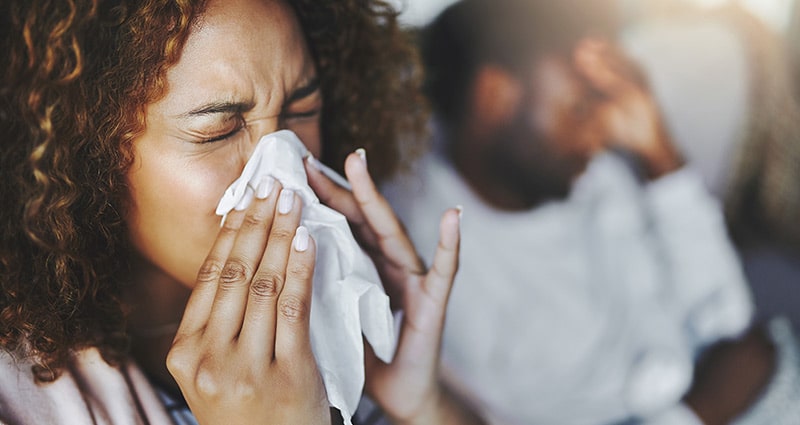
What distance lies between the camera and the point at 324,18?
36.9 inches

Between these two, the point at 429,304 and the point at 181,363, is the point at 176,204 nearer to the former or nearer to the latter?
the point at 181,363

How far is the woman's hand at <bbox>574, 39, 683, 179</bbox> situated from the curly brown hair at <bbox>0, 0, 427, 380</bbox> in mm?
1007

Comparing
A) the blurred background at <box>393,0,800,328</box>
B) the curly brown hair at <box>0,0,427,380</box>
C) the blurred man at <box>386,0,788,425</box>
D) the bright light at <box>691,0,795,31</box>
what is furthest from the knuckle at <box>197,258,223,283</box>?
the bright light at <box>691,0,795,31</box>

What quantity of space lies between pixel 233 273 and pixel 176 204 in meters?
0.12

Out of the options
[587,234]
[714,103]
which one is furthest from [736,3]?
[587,234]

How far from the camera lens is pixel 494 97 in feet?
4.78

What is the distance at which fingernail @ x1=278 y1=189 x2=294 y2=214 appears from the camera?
0.68 m

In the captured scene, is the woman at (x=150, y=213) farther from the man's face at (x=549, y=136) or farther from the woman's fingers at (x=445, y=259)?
the man's face at (x=549, y=136)

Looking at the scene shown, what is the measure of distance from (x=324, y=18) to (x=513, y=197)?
2.23 ft

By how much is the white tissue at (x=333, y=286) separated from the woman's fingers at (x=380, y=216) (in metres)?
0.07

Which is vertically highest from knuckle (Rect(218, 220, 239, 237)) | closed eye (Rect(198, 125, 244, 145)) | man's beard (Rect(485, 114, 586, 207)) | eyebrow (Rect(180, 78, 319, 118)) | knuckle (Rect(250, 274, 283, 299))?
eyebrow (Rect(180, 78, 319, 118))

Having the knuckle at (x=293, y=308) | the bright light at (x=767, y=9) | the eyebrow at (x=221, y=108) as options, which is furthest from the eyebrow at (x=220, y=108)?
the bright light at (x=767, y=9)

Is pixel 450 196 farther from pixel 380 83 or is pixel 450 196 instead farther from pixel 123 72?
pixel 123 72

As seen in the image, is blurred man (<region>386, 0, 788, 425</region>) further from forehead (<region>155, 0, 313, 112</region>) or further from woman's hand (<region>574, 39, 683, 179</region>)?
forehead (<region>155, 0, 313, 112</region>)
